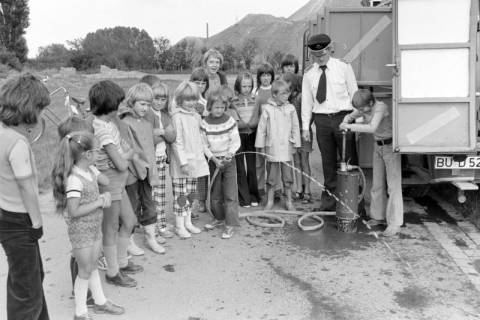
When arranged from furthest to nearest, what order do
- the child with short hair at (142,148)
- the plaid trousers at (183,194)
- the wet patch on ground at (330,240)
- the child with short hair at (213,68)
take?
the child with short hair at (213,68), the plaid trousers at (183,194), the wet patch on ground at (330,240), the child with short hair at (142,148)

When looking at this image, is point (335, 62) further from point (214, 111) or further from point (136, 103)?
point (136, 103)

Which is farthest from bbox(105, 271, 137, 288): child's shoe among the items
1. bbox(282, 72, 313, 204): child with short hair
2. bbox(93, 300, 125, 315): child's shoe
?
bbox(282, 72, 313, 204): child with short hair

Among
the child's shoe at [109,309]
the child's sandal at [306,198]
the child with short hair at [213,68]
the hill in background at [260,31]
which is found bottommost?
the child's shoe at [109,309]

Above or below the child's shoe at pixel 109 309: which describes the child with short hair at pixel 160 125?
above

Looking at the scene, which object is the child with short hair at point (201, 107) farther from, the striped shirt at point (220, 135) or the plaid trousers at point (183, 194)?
the plaid trousers at point (183, 194)

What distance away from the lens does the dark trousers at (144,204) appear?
192 inches

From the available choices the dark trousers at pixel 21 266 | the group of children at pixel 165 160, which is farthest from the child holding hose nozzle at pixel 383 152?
the dark trousers at pixel 21 266

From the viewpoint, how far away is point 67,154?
352 cm

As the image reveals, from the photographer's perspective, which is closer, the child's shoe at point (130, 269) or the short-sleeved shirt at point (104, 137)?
the short-sleeved shirt at point (104, 137)

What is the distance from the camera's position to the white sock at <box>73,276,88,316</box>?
3719mm

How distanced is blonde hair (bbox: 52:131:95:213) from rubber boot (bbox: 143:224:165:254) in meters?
1.63

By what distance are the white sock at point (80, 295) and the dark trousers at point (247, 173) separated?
3057mm

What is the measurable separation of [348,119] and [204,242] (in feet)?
6.59

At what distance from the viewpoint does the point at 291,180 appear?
21.1 feet
